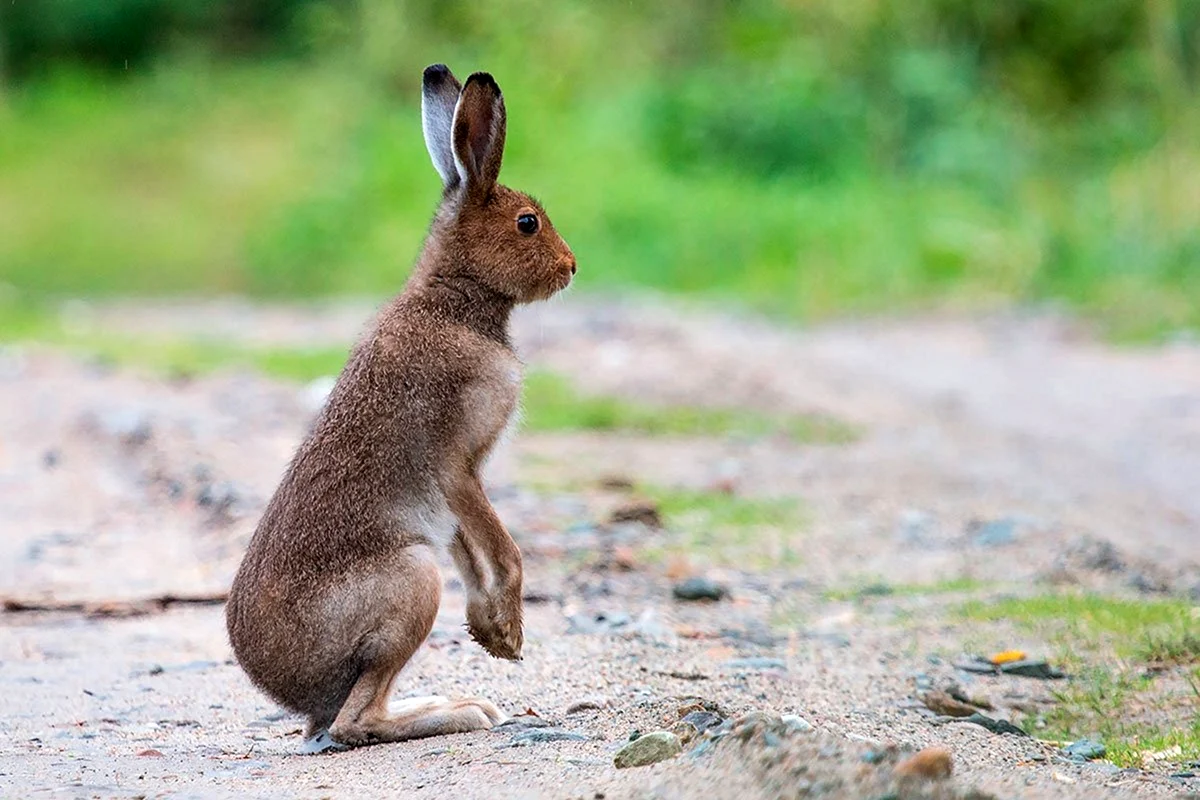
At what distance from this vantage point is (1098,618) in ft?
20.4

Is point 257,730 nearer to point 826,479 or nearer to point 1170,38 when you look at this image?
point 826,479

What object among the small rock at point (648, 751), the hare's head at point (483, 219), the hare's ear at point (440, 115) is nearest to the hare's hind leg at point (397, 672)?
the small rock at point (648, 751)

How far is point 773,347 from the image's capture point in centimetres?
1385

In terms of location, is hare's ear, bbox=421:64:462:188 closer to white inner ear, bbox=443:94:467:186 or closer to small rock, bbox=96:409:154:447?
white inner ear, bbox=443:94:467:186

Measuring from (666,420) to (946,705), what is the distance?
581 centimetres

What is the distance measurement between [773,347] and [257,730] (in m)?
9.19

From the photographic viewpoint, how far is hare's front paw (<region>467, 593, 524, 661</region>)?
4883 mm

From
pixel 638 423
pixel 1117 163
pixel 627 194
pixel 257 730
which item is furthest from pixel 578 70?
pixel 257 730

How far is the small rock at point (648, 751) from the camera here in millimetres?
3984

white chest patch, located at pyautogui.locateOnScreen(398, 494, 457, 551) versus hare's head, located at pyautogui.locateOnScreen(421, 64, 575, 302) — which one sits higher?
hare's head, located at pyautogui.locateOnScreen(421, 64, 575, 302)

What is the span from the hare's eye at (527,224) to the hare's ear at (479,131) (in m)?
0.14

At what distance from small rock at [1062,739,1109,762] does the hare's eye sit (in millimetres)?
1992

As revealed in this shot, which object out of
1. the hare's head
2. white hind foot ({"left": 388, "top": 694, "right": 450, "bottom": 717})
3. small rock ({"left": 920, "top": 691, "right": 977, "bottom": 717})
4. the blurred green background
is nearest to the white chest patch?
white hind foot ({"left": 388, "top": 694, "right": 450, "bottom": 717})

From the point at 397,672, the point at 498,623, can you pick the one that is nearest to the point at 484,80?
the point at 498,623
